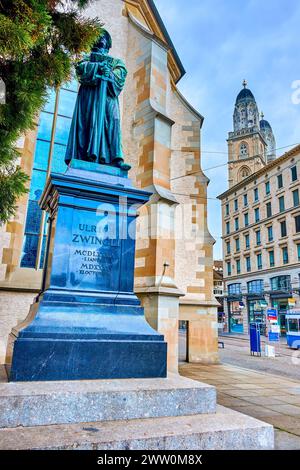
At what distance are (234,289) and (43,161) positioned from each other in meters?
36.9

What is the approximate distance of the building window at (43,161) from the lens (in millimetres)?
8359

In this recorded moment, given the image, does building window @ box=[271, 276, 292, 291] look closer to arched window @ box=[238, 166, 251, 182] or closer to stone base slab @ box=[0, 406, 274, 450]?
arched window @ box=[238, 166, 251, 182]

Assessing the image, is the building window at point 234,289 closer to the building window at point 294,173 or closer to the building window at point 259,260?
the building window at point 259,260

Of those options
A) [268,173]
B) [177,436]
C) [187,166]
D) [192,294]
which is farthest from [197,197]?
[268,173]

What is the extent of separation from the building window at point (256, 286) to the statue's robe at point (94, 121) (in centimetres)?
3481

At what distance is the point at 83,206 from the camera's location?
12.8ft

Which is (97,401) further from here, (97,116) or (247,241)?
(247,241)

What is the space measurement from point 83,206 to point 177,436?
8.32 feet

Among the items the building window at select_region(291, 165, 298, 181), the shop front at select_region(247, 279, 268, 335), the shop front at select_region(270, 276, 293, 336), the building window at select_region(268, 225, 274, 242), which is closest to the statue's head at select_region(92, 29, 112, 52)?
the shop front at select_region(270, 276, 293, 336)

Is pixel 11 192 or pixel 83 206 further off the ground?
pixel 11 192

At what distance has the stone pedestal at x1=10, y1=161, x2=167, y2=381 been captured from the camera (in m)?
3.06

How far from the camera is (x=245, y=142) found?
61.4m

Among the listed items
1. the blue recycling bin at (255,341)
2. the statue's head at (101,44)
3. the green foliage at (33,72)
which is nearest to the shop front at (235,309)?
the blue recycling bin at (255,341)

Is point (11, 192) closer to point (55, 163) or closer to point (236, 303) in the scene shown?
point (55, 163)
